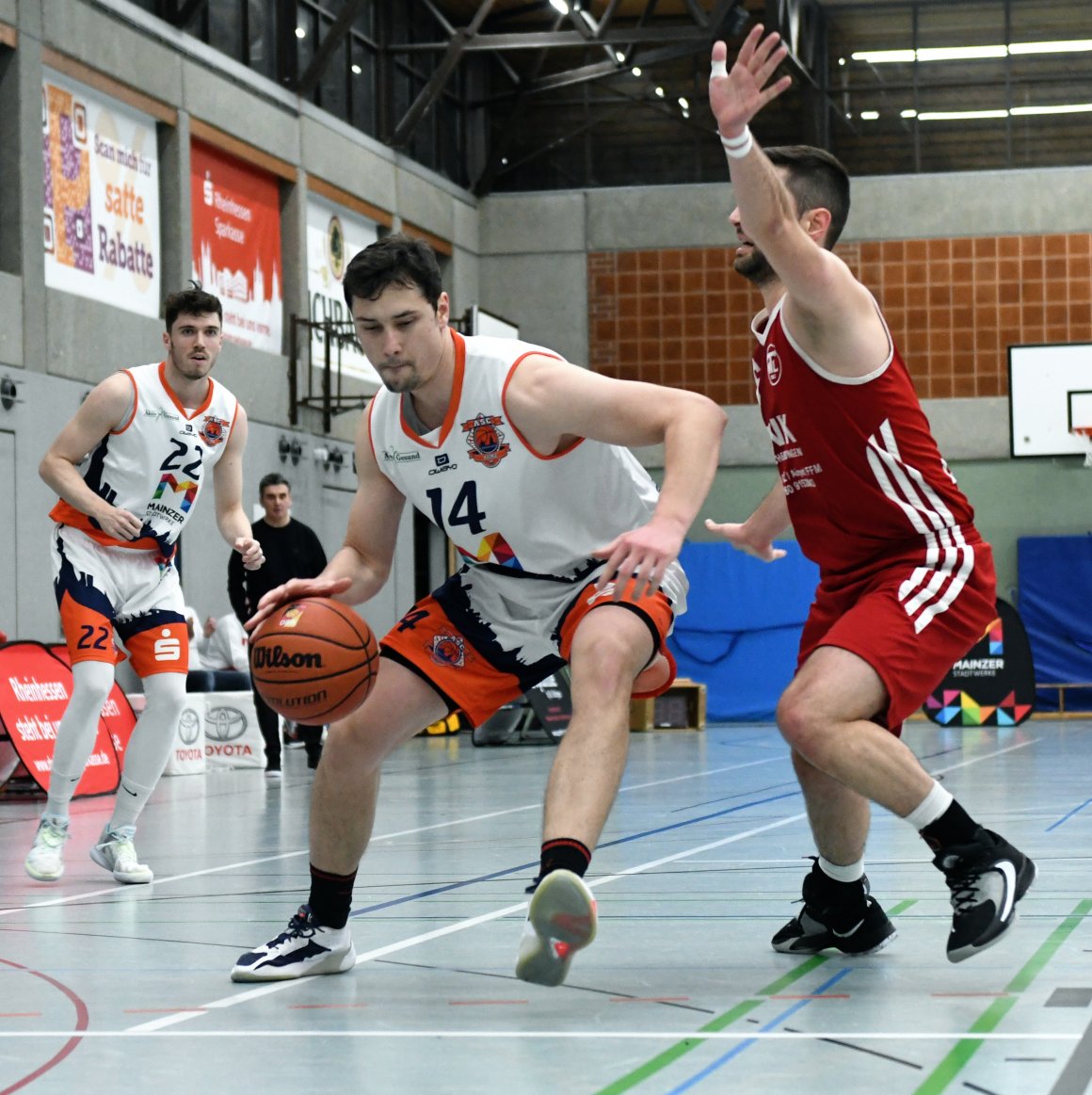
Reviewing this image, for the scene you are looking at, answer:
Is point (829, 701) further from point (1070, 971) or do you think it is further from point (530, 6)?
point (530, 6)

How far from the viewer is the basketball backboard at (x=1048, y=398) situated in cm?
2023

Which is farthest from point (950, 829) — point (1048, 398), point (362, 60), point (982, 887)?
point (362, 60)

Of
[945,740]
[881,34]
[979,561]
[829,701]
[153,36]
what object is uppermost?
[881,34]

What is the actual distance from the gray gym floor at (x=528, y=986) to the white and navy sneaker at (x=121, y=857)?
3.3 inches

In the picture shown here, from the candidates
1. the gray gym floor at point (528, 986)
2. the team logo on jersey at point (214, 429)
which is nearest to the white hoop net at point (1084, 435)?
the gray gym floor at point (528, 986)

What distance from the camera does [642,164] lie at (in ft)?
76.3

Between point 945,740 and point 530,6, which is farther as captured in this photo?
point 530,6

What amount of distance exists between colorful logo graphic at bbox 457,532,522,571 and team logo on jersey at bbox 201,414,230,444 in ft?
8.80

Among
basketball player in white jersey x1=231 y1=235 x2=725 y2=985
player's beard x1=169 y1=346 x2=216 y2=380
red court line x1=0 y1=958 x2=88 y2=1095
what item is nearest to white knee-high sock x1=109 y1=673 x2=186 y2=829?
player's beard x1=169 y1=346 x2=216 y2=380

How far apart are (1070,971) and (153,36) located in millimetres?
14052

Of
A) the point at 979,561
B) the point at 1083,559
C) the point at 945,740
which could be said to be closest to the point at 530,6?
the point at 1083,559

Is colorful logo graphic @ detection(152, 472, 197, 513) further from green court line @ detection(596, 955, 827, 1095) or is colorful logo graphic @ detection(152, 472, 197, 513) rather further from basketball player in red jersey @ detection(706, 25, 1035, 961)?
green court line @ detection(596, 955, 827, 1095)

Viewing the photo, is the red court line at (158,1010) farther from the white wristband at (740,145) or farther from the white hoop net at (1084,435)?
the white hoop net at (1084,435)

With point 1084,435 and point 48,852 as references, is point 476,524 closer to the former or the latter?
point 48,852
